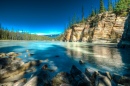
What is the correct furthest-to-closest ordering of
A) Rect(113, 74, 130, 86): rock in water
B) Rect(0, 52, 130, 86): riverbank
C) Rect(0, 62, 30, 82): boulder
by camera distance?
1. Rect(0, 62, 30, 82): boulder
2. Rect(113, 74, 130, 86): rock in water
3. Rect(0, 52, 130, 86): riverbank

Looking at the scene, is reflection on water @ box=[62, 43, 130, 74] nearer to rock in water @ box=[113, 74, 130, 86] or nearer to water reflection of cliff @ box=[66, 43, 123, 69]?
water reflection of cliff @ box=[66, 43, 123, 69]

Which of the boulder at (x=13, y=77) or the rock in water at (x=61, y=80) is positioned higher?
the rock in water at (x=61, y=80)

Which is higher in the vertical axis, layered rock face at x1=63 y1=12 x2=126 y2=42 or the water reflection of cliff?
layered rock face at x1=63 y1=12 x2=126 y2=42

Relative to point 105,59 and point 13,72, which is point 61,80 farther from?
point 105,59

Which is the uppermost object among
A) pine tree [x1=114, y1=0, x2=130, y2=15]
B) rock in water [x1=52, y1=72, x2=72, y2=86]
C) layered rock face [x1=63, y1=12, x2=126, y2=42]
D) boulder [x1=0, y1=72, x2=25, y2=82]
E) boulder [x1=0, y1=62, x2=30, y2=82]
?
pine tree [x1=114, y1=0, x2=130, y2=15]

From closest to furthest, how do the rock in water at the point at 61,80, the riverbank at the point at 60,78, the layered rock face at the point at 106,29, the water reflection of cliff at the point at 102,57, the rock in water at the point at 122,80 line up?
the riverbank at the point at 60,78 < the rock in water at the point at 61,80 < the rock in water at the point at 122,80 < the water reflection of cliff at the point at 102,57 < the layered rock face at the point at 106,29

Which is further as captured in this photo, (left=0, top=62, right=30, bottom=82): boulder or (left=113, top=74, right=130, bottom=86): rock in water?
(left=0, top=62, right=30, bottom=82): boulder

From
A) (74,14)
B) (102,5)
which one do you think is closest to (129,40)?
(102,5)

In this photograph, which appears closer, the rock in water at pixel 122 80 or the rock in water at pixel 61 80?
the rock in water at pixel 61 80

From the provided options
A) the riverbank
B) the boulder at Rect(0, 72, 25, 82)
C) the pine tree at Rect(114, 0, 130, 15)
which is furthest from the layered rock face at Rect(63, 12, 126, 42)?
the boulder at Rect(0, 72, 25, 82)

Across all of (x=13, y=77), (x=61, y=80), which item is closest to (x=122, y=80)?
(x=61, y=80)

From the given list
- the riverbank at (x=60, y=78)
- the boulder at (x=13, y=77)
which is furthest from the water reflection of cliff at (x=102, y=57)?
the boulder at (x=13, y=77)

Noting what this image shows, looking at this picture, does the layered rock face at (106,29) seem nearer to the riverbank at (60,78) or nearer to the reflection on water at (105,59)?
the reflection on water at (105,59)

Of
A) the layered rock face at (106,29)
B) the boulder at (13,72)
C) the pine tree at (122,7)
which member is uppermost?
the pine tree at (122,7)
